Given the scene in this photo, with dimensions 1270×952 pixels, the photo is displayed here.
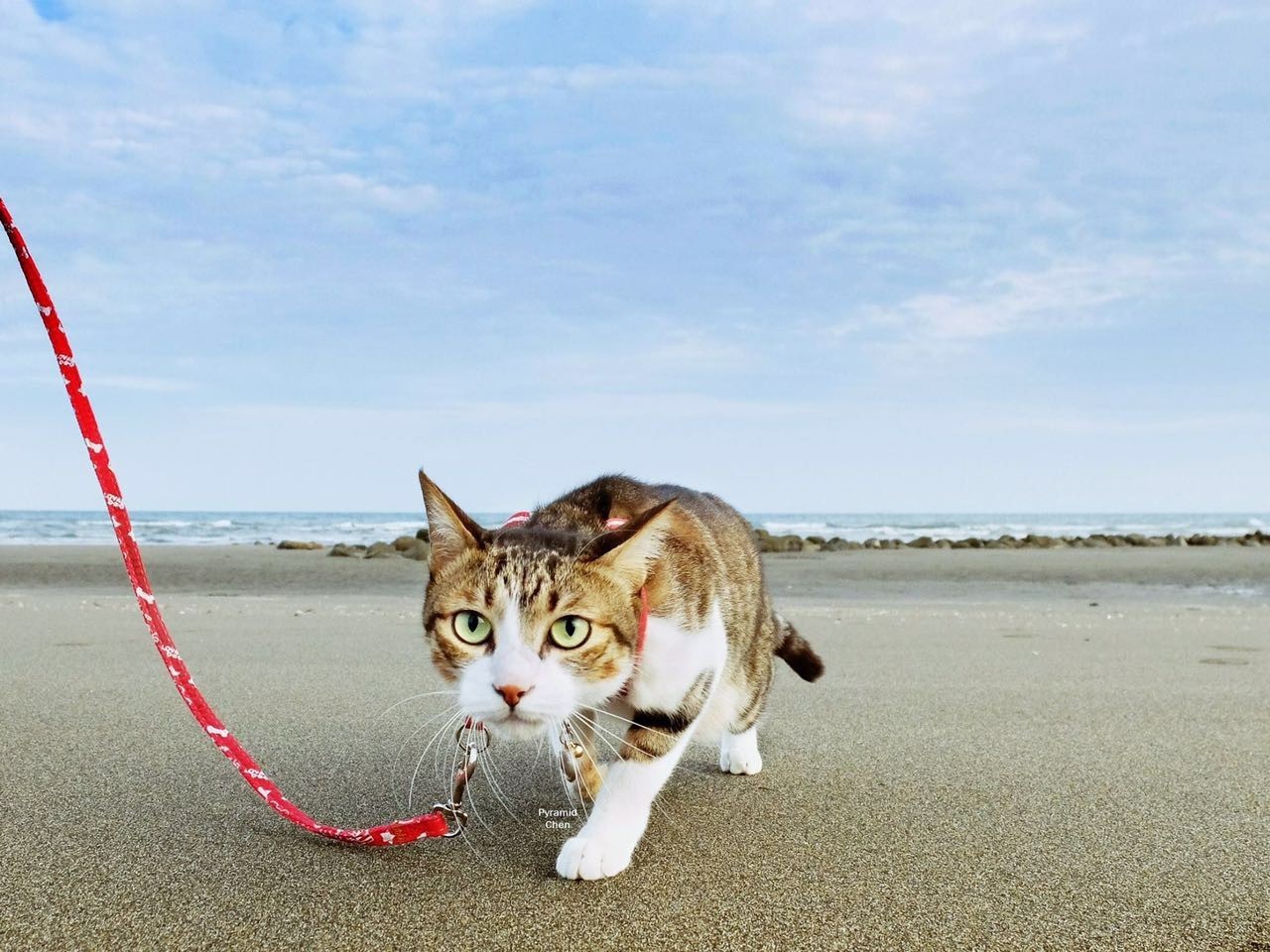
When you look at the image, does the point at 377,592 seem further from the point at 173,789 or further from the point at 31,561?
the point at 173,789

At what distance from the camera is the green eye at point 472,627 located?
6.49 ft

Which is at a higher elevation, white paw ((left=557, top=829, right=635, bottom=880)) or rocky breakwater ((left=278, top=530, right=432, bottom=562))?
rocky breakwater ((left=278, top=530, right=432, bottom=562))

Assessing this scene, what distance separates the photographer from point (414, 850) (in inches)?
78.5

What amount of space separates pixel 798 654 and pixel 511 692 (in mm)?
1481

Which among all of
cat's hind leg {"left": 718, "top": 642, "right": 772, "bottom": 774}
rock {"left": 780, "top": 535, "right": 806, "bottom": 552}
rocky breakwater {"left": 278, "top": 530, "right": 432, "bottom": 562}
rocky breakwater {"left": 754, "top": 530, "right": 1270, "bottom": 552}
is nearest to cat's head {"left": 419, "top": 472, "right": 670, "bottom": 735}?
cat's hind leg {"left": 718, "top": 642, "right": 772, "bottom": 774}

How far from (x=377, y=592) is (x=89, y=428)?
8.76 m

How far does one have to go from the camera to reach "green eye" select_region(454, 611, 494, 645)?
1.98 m

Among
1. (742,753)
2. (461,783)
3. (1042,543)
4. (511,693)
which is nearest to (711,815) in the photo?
(742,753)

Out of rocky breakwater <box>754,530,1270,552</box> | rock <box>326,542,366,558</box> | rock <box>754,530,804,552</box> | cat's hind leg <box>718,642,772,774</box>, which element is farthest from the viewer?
rocky breakwater <box>754,530,1270,552</box>

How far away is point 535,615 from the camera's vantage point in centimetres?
193

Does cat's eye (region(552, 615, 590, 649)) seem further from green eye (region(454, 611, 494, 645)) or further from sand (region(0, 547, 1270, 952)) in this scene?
sand (region(0, 547, 1270, 952))

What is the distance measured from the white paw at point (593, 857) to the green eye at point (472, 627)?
45 centimetres

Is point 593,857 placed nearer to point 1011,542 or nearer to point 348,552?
point 348,552

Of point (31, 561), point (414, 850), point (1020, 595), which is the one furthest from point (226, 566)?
point (414, 850)
